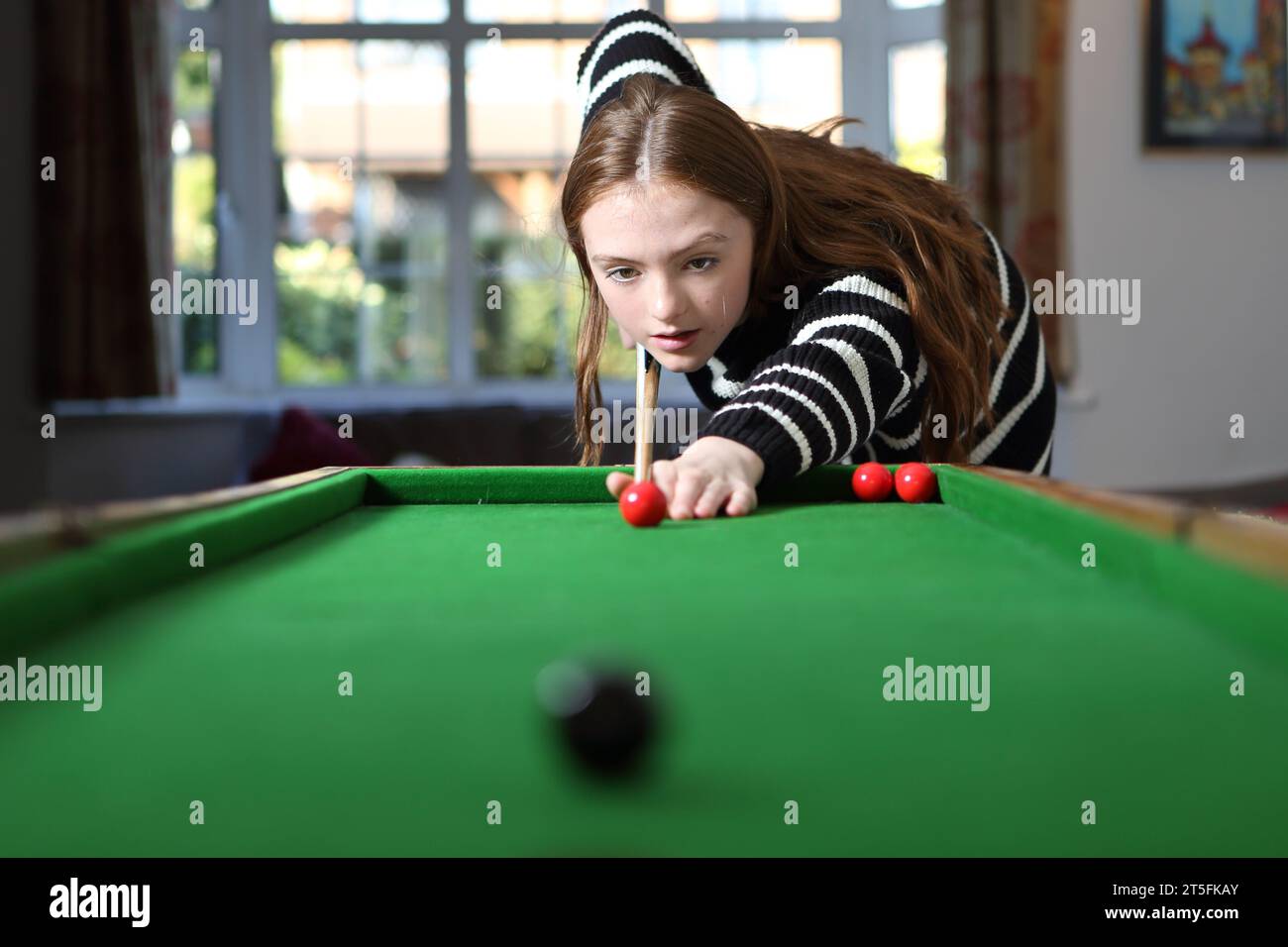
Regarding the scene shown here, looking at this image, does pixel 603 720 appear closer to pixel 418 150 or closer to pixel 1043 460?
pixel 1043 460

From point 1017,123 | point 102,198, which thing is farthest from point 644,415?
point 1017,123

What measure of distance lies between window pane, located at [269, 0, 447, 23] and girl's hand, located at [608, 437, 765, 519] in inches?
165

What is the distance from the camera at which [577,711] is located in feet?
2.12

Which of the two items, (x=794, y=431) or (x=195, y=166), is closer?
(x=794, y=431)

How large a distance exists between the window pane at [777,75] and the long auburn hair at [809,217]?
3.22 m

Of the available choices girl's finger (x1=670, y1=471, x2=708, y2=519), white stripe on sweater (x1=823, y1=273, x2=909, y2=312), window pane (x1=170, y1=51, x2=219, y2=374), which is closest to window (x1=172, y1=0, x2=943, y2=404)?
window pane (x1=170, y1=51, x2=219, y2=374)

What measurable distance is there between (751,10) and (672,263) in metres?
3.98

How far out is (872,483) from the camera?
6.05 ft

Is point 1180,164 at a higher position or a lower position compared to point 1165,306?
higher

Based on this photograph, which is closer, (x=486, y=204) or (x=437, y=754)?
(x=437, y=754)

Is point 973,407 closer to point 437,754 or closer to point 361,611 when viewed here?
point 361,611
